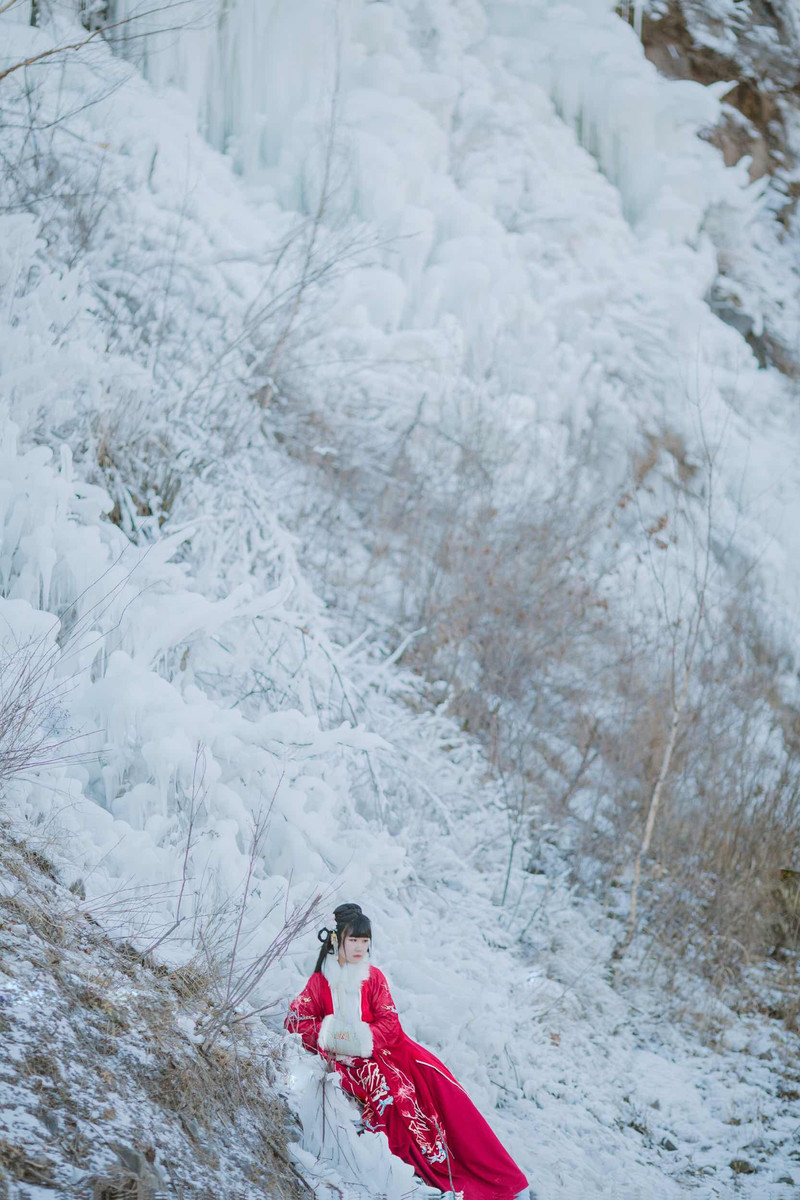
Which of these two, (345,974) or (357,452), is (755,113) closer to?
(357,452)

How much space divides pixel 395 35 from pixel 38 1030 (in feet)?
39.6

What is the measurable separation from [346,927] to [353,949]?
70 mm

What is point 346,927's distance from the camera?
2.44 meters

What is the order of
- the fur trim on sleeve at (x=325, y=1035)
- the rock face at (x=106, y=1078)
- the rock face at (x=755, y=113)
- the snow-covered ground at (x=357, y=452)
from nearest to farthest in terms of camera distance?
the rock face at (x=106, y=1078) < the fur trim on sleeve at (x=325, y=1035) < the snow-covered ground at (x=357, y=452) < the rock face at (x=755, y=113)

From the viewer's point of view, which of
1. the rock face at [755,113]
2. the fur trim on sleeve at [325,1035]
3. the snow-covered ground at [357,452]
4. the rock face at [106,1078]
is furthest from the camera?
the rock face at [755,113]

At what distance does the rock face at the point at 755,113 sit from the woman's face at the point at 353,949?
11.4 meters

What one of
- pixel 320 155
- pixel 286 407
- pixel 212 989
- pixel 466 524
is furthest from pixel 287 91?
pixel 212 989

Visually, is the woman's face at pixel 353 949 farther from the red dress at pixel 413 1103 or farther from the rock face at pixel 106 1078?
the rock face at pixel 106 1078

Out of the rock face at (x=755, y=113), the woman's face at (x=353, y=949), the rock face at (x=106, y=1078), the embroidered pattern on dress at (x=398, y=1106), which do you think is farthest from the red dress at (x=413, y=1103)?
the rock face at (x=755, y=113)

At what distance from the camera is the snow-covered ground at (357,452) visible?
2.91 meters

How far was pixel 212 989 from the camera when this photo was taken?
6.86 feet

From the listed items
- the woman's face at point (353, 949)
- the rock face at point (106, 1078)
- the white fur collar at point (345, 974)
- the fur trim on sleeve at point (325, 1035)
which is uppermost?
the rock face at point (106, 1078)

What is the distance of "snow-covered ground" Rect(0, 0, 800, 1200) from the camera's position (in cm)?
291

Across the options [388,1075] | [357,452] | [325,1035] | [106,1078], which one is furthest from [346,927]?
[357,452]
